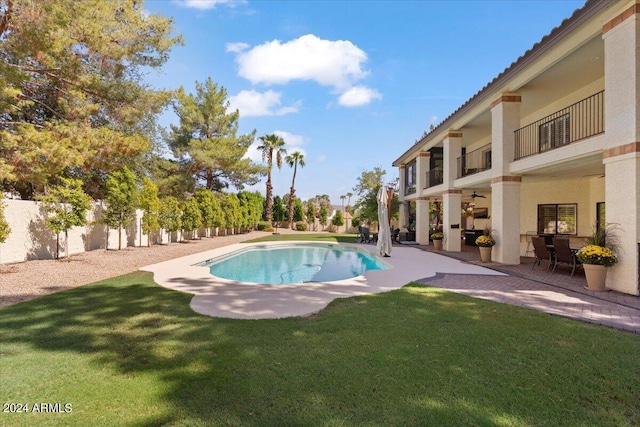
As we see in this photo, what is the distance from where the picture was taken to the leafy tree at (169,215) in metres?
18.6

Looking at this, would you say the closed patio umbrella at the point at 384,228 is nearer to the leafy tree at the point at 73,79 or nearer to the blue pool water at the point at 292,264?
the blue pool water at the point at 292,264

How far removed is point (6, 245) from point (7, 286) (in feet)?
13.4

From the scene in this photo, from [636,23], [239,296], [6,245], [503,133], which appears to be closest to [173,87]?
[6,245]

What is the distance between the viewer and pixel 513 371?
3441 mm

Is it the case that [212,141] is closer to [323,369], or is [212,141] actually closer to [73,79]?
[73,79]

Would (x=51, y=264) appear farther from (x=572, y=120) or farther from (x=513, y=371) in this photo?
(x=572, y=120)

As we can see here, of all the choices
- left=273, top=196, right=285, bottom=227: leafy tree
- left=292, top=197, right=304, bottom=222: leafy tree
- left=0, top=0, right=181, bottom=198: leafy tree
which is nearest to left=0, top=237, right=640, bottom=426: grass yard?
left=0, top=0, right=181, bottom=198: leafy tree

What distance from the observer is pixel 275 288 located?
7.63 m

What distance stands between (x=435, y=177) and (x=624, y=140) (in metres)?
12.7

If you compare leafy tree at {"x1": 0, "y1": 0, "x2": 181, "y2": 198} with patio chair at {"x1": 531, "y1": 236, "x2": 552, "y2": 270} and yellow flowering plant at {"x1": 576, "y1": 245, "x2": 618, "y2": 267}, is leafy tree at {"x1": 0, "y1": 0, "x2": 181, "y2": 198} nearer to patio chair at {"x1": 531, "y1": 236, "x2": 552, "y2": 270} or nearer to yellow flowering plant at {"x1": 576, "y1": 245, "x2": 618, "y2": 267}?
yellow flowering plant at {"x1": 576, "y1": 245, "x2": 618, "y2": 267}

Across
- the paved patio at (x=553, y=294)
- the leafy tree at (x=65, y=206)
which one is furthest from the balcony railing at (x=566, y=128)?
the leafy tree at (x=65, y=206)

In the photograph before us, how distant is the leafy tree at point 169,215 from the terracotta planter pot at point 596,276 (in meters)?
18.6

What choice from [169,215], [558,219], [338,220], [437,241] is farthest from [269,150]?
[558,219]

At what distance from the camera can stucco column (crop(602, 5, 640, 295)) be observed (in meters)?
6.57
